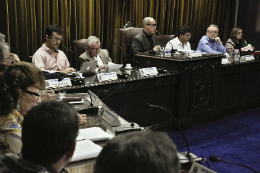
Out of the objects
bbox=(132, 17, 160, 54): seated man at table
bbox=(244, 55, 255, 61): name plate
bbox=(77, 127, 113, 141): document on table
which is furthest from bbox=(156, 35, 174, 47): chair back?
bbox=(77, 127, 113, 141): document on table

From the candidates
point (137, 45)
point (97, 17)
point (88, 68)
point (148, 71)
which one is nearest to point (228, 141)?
point (148, 71)

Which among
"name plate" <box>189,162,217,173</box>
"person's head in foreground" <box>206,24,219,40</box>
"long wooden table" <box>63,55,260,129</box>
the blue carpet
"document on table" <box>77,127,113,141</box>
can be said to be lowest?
the blue carpet

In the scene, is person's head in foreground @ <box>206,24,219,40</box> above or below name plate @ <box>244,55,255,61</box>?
above

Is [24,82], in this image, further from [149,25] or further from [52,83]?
[149,25]

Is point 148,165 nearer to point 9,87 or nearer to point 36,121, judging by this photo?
point 36,121

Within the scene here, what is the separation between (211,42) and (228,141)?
6.80 feet

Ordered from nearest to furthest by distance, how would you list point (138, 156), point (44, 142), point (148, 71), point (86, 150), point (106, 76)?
point (138, 156) → point (44, 142) → point (86, 150) → point (106, 76) → point (148, 71)

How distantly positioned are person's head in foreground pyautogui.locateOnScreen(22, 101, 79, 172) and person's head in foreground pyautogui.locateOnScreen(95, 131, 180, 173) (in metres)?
0.33

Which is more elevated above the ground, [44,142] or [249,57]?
[44,142]

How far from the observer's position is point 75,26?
14.9 feet

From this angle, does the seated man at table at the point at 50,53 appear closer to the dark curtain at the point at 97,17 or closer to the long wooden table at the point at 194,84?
the dark curtain at the point at 97,17

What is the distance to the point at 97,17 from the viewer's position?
4.73m

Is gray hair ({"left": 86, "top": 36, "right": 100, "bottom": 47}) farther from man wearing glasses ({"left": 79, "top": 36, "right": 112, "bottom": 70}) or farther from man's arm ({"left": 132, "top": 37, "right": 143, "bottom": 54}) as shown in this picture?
man's arm ({"left": 132, "top": 37, "right": 143, "bottom": 54})

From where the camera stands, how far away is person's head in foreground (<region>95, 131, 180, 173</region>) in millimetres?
553
